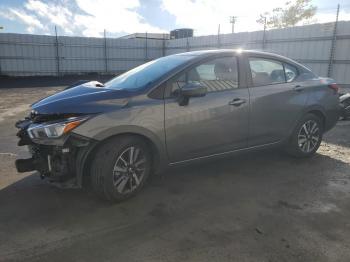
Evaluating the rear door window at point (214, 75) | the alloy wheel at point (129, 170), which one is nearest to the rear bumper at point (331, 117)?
the rear door window at point (214, 75)

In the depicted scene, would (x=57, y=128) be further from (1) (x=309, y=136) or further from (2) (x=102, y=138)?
(1) (x=309, y=136)

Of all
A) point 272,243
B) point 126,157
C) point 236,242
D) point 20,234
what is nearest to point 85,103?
point 126,157

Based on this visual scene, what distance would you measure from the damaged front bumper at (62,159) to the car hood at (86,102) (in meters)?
0.27

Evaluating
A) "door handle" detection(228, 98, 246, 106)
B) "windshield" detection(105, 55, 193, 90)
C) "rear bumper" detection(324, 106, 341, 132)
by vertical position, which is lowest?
"rear bumper" detection(324, 106, 341, 132)

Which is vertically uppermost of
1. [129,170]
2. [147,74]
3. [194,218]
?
[147,74]

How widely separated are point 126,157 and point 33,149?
3.22 ft

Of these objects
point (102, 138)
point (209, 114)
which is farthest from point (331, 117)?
point (102, 138)

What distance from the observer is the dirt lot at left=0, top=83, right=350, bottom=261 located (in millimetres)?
2707

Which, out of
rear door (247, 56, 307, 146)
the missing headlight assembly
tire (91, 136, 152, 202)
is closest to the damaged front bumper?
the missing headlight assembly

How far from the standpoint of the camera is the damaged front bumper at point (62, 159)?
10.4 feet

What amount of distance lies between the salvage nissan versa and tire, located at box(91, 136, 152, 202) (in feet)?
0.03

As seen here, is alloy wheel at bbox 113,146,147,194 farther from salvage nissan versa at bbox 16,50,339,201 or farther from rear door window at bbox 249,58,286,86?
rear door window at bbox 249,58,286,86

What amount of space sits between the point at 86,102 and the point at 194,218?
5.17 feet

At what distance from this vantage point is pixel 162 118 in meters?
3.54
